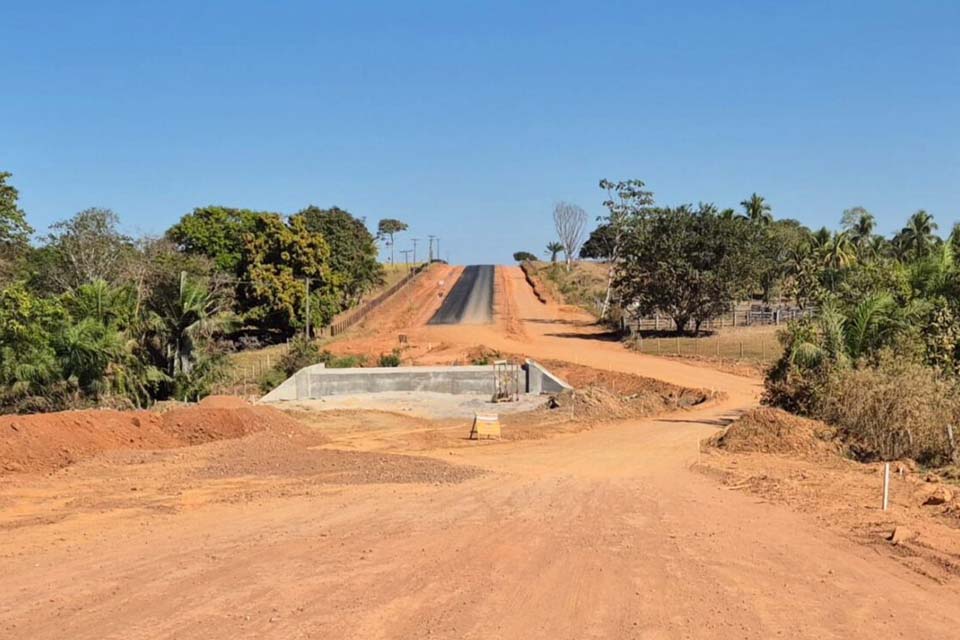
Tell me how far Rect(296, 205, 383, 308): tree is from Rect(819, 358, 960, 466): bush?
45182mm

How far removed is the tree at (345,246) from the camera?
66000mm

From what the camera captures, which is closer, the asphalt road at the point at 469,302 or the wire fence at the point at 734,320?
the wire fence at the point at 734,320

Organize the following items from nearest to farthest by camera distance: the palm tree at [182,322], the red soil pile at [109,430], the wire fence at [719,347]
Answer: the red soil pile at [109,430] < the palm tree at [182,322] < the wire fence at [719,347]

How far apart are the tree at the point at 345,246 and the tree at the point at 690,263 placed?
23461 millimetres

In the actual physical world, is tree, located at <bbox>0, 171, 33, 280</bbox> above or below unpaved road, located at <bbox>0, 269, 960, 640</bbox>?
above

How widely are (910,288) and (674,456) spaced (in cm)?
1036

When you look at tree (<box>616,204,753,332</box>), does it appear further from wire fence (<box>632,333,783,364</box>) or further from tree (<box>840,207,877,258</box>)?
tree (<box>840,207,877,258</box>)

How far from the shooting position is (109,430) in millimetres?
19109

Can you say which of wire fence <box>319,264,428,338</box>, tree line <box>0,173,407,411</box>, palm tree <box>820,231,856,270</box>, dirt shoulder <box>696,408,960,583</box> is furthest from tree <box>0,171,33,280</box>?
palm tree <box>820,231,856,270</box>

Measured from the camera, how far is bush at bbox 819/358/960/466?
712 inches

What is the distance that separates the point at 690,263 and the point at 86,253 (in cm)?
3592

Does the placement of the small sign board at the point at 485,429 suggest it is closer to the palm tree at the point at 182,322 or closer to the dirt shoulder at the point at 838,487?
the dirt shoulder at the point at 838,487

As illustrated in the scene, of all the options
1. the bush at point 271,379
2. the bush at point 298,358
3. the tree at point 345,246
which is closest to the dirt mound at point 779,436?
the bush at point 271,379

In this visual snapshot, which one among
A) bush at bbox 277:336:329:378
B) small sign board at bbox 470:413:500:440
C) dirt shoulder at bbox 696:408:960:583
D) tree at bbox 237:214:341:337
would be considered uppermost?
tree at bbox 237:214:341:337
